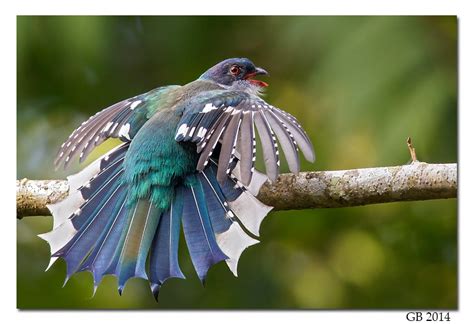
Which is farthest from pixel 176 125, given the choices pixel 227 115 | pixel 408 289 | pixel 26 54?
pixel 408 289

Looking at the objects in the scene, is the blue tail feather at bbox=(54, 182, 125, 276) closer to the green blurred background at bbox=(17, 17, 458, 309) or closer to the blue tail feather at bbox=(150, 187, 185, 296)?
the blue tail feather at bbox=(150, 187, 185, 296)

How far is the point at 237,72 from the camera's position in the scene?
491cm

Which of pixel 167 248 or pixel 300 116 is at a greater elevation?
pixel 300 116

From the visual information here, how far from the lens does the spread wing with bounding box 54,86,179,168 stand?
4.61 m

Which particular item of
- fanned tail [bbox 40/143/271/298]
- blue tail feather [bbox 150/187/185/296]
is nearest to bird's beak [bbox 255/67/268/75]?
fanned tail [bbox 40/143/271/298]

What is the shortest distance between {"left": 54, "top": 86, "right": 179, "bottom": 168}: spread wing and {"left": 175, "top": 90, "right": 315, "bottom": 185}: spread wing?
1.10 ft

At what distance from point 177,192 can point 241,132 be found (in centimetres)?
39

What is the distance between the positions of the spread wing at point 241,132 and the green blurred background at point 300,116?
0.71 meters

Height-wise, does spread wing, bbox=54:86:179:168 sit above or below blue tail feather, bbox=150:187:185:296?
above

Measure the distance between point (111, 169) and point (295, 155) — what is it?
91 centimetres

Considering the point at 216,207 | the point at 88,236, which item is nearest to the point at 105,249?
the point at 88,236

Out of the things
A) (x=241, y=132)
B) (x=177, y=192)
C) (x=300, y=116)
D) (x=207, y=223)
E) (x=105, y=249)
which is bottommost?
(x=105, y=249)

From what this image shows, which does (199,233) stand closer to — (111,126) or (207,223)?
(207,223)

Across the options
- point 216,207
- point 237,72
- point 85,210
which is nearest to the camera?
point 216,207
